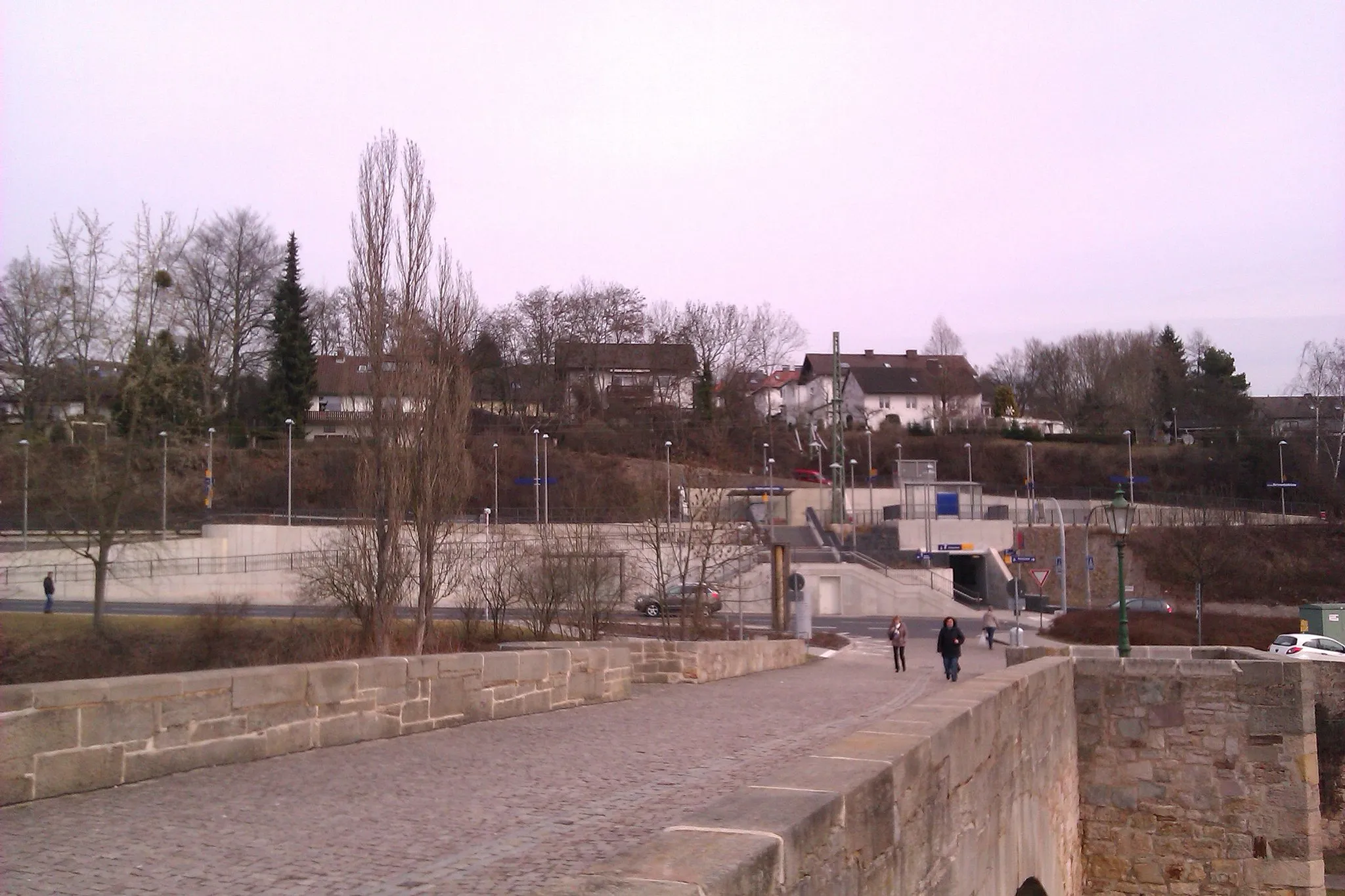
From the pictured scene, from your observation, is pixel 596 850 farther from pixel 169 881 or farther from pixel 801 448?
pixel 801 448

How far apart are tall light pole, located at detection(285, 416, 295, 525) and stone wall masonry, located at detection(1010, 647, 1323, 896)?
4913 centimetres

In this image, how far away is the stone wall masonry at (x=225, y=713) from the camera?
7.11 metres

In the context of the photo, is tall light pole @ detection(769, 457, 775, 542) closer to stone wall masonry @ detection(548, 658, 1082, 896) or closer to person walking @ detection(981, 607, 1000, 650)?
person walking @ detection(981, 607, 1000, 650)

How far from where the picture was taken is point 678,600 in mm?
43969

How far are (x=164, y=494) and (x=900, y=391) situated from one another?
9374cm

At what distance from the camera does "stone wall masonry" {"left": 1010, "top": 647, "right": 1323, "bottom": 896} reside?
15.7m

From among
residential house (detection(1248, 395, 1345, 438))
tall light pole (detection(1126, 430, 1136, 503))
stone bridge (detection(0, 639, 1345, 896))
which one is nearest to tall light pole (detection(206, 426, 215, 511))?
stone bridge (detection(0, 639, 1345, 896))

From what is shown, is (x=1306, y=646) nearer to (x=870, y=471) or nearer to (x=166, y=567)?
(x=166, y=567)

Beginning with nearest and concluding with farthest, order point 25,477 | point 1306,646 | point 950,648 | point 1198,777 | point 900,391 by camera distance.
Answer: point 1198,777 < point 950,648 < point 25,477 < point 1306,646 < point 900,391

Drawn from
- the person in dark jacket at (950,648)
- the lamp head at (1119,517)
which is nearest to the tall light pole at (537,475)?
the person in dark jacket at (950,648)

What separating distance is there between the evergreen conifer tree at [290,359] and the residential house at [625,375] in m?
19.4

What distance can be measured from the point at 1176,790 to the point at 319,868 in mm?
13608

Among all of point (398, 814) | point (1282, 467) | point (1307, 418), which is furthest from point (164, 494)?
point (1307, 418)

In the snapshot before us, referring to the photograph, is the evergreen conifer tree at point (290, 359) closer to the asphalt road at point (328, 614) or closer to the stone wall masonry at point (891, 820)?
the asphalt road at point (328, 614)
